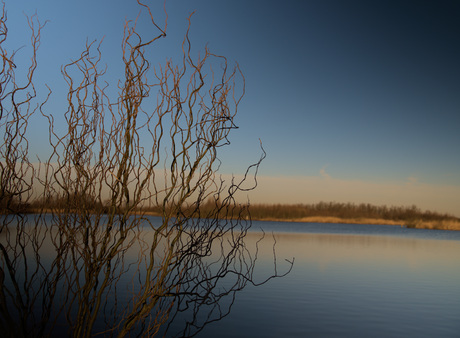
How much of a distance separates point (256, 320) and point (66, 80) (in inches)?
128

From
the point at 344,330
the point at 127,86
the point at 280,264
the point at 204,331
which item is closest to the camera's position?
the point at 127,86

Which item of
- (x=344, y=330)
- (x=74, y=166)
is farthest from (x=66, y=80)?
(x=344, y=330)

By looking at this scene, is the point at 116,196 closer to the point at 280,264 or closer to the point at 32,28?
Answer: the point at 32,28

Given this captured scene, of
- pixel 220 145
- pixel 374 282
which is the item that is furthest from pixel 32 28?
pixel 374 282

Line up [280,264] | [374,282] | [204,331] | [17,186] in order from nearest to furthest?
1. [17,186]
2. [204,331]
3. [374,282]
4. [280,264]

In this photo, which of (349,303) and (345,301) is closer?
(349,303)

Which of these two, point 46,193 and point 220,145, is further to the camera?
point 46,193

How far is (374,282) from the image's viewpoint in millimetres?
7188

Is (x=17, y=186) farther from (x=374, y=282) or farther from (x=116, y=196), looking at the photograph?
(x=374, y=282)

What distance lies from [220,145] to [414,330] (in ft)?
12.2

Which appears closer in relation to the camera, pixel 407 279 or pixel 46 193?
pixel 46 193

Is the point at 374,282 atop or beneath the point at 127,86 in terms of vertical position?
beneath

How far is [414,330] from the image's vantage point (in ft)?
14.4

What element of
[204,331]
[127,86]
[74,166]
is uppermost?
[127,86]
